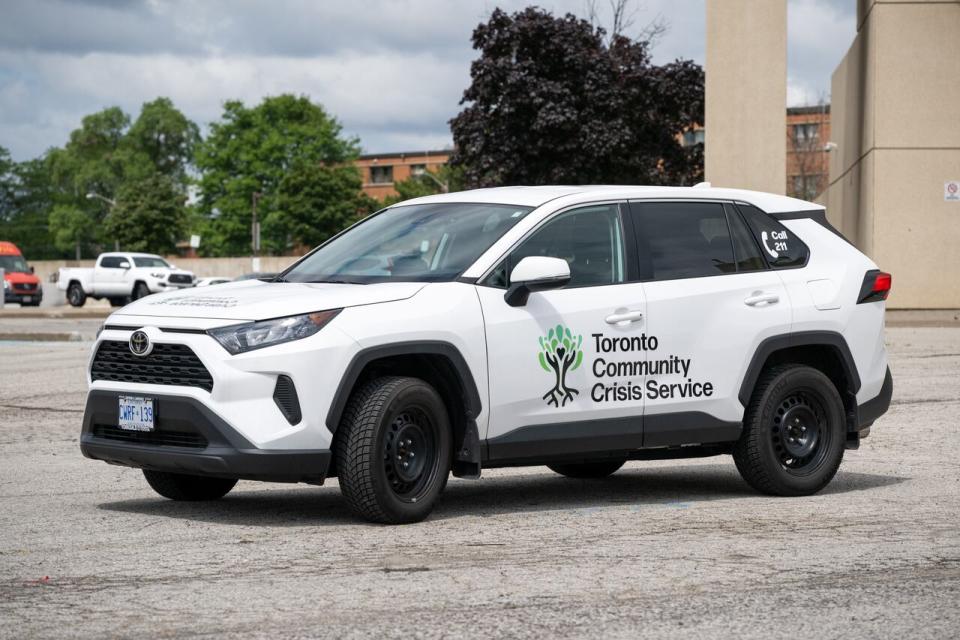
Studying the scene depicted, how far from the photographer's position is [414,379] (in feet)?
23.5

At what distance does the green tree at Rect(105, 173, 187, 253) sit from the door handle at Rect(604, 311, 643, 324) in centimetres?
10150

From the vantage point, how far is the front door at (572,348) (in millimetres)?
7504

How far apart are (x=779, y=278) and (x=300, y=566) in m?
3.95

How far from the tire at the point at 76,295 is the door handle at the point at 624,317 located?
47506 millimetres

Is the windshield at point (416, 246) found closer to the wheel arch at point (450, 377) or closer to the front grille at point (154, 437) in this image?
the wheel arch at point (450, 377)

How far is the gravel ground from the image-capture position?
5.08 meters

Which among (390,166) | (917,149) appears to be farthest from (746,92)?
(390,166)

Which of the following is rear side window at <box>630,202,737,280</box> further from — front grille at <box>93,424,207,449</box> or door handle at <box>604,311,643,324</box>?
front grille at <box>93,424,207,449</box>

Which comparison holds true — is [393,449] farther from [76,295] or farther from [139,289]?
[76,295]

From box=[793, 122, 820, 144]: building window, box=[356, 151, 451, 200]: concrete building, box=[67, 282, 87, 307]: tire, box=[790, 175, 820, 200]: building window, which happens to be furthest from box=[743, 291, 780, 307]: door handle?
box=[356, 151, 451, 200]: concrete building

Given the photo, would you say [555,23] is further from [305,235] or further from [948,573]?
[305,235]

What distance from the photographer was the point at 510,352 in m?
7.50

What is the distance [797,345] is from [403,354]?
2.76 m

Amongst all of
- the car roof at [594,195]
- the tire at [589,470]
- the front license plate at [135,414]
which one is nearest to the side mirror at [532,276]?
the car roof at [594,195]
